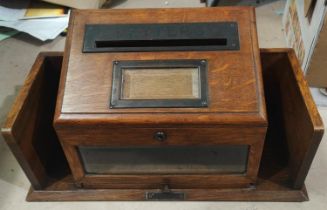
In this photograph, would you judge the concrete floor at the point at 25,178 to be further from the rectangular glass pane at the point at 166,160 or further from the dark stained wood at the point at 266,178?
the rectangular glass pane at the point at 166,160

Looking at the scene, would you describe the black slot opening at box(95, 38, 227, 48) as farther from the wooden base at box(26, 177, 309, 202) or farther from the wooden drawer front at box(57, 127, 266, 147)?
the wooden base at box(26, 177, 309, 202)

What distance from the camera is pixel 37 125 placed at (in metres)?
1.11

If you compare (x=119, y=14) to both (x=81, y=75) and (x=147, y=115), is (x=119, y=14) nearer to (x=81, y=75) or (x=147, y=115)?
(x=81, y=75)

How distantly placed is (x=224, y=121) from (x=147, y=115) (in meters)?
0.17

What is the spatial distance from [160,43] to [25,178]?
0.60 m

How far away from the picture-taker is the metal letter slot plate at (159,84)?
3.05ft

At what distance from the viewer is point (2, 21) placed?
5.82 ft

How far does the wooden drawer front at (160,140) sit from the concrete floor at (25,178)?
26cm

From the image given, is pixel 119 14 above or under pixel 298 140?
above

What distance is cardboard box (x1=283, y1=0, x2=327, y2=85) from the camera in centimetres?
127

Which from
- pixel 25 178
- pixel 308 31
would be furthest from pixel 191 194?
pixel 308 31

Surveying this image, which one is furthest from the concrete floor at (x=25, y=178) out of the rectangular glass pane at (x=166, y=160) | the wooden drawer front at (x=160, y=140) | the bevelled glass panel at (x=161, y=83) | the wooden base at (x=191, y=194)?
the bevelled glass panel at (x=161, y=83)

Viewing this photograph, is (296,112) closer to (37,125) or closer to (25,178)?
(37,125)

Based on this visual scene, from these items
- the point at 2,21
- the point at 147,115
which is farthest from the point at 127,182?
the point at 2,21
